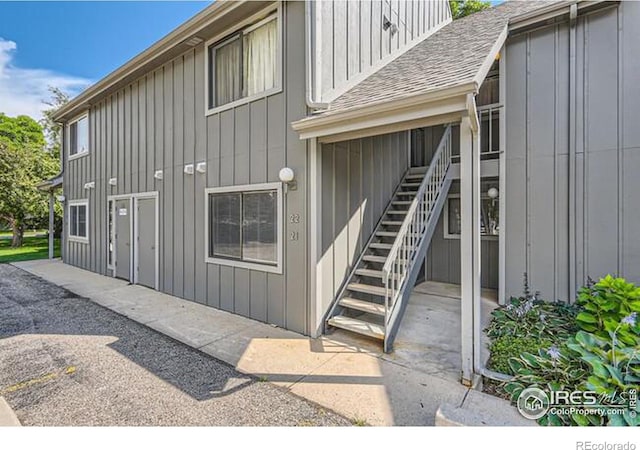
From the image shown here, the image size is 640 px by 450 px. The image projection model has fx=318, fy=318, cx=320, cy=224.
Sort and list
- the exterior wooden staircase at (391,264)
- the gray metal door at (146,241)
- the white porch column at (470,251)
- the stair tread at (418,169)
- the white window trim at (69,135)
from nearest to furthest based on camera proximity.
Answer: the white porch column at (470,251), the exterior wooden staircase at (391,264), the gray metal door at (146,241), the stair tread at (418,169), the white window trim at (69,135)

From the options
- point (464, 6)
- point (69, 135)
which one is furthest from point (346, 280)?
point (464, 6)

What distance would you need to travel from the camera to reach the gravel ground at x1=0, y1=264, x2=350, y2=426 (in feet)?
8.77

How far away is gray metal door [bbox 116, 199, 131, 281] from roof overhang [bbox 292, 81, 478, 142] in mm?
5988

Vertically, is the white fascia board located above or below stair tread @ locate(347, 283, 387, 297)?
above

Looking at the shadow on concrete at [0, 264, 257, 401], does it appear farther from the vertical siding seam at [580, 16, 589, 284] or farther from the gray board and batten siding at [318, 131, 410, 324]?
the vertical siding seam at [580, 16, 589, 284]

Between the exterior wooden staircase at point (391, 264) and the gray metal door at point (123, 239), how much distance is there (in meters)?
6.01

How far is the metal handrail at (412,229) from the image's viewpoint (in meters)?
4.17

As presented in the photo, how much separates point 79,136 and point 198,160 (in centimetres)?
704

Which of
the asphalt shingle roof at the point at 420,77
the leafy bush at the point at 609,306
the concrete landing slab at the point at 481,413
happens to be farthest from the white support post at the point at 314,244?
the leafy bush at the point at 609,306

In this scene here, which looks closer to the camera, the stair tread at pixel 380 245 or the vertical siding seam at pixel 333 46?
the vertical siding seam at pixel 333 46

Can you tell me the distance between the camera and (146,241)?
7.45 metres

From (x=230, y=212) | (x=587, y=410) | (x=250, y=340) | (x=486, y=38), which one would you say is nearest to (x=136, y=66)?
(x=230, y=212)

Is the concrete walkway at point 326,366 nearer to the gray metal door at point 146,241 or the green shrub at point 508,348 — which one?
the green shrub at point 508,348

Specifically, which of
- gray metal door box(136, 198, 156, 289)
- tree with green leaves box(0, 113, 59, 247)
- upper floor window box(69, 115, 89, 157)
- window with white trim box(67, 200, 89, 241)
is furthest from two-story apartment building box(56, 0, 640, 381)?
tree with green leaves box(0, 113, 59, 247)
